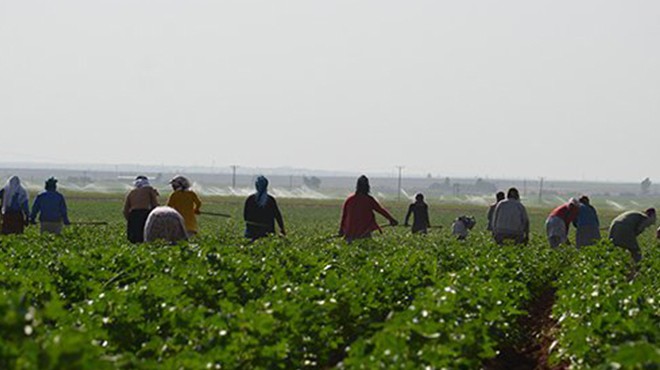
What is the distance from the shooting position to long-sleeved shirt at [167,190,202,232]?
17578mm

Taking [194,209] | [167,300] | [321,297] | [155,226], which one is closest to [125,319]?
[167,300]

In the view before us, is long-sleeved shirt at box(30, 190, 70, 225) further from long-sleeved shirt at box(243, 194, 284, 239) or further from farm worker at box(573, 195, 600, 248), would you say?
farm worker at box(573, 195, 600, 248)

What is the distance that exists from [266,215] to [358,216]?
137cm

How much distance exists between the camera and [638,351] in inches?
225

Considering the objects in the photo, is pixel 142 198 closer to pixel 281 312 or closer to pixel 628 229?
pixel 628 229

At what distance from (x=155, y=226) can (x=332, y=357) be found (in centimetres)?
545

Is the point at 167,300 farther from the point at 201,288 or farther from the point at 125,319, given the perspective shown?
the point at 201,288

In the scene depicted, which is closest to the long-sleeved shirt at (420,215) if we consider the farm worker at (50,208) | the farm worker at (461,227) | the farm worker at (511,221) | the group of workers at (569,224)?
the farm worker at (461,227)

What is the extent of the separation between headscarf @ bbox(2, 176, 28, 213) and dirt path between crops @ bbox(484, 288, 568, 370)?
919 cm

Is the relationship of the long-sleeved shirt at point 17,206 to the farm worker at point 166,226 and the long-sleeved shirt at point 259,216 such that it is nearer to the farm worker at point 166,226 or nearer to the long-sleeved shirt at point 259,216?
the long-sleeved shirt at point 259,216

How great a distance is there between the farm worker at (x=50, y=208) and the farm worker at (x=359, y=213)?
4.49 m

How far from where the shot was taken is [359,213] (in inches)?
717

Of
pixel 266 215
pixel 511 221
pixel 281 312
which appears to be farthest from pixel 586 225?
pixel 281 312

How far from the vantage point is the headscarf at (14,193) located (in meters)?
19.7
